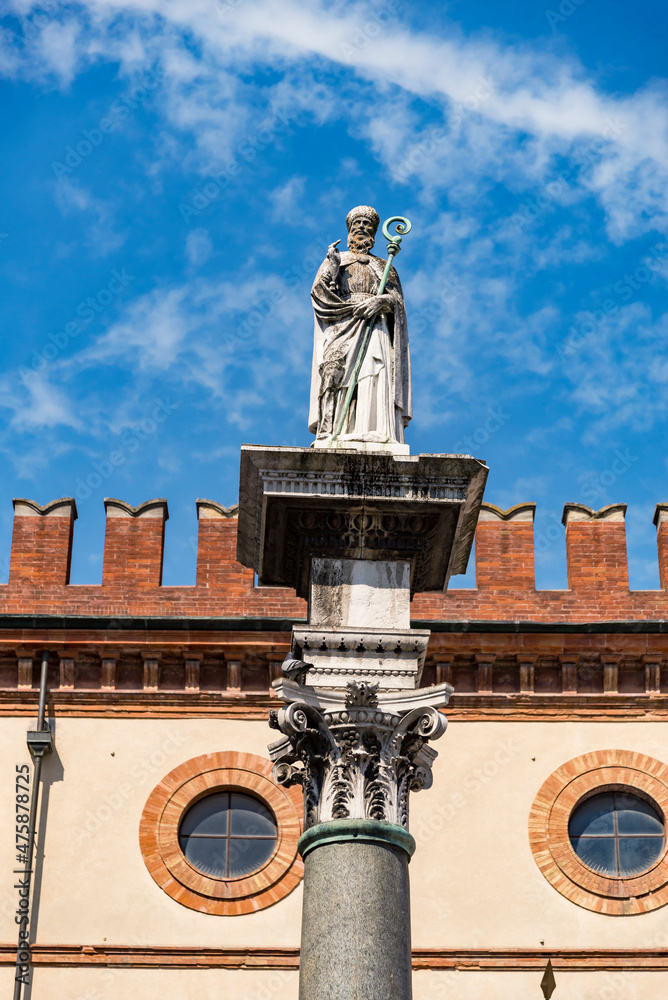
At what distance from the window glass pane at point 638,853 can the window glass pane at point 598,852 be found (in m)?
0.10

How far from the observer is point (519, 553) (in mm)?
18891

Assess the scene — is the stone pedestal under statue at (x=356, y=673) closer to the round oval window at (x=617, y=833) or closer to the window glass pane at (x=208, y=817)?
the window glass pane at (x=208, y=817)

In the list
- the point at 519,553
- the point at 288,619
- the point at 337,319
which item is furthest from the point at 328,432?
the point at 519,553

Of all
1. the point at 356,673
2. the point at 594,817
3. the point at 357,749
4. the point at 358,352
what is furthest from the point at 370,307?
the point at 594,817

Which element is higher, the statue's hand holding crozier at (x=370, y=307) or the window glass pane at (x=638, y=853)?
the statue's hand holding crozier at (x=370, y=307)

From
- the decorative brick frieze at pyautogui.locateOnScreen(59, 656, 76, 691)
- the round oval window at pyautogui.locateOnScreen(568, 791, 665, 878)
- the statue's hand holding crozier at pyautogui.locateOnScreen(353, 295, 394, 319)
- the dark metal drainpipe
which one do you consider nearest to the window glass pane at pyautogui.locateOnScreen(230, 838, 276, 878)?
the dark metal drainpipe

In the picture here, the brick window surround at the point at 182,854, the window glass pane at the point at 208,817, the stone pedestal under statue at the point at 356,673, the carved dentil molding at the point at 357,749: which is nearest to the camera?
the stone pedestal under statue at the point at 356,673

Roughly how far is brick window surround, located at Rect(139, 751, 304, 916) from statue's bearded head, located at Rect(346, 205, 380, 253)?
8.22 meters

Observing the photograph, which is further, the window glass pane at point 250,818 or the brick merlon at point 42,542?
the brick merlon at point 42,542

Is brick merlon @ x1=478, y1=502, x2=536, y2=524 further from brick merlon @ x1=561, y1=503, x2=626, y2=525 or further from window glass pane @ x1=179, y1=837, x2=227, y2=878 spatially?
window glass pane @ x1=179, y1=837, x2=227, y2=878

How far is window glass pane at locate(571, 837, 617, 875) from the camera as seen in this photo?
17.1 meters

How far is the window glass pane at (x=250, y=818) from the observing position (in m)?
17.3

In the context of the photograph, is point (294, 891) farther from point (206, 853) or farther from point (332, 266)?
point (332, 266)

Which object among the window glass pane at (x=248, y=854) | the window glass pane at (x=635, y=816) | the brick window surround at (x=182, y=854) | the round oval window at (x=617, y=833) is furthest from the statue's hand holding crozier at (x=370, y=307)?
the window glass pane at (x=635, y=816)
